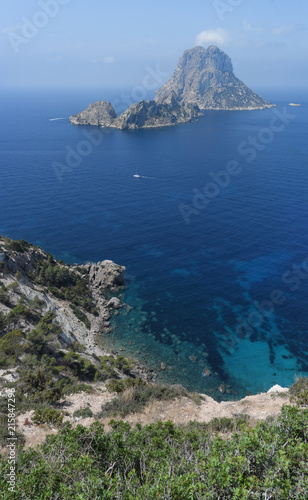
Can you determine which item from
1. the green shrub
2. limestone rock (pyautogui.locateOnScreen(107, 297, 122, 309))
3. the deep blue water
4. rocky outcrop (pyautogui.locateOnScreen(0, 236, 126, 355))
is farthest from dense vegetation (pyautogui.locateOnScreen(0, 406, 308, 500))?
limestone rock (pyautogui.locateOnScreen(107, 297, 122, 309))

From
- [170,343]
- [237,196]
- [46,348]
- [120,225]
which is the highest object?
[237,196]

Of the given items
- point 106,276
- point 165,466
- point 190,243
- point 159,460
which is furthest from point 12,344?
point 190,243

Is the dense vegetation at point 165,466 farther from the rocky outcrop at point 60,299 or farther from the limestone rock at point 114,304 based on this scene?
the limestone rock at point 114,304

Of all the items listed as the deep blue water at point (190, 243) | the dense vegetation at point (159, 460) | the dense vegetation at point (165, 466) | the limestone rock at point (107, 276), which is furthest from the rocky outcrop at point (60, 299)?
the dense vegetation at point (165, 466)

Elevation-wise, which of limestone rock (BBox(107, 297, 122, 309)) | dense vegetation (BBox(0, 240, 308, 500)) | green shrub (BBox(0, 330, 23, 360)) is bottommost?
limestone rock (BBox(107, 297, 122, 309))

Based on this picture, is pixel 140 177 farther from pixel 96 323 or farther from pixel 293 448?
pixel 293 448

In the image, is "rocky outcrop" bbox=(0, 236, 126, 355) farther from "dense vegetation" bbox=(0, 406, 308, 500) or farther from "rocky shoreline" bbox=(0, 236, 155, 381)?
"dense vegetation" bbox=(0, 406, 308, 500)

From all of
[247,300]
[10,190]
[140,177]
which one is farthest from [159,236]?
[10,190]
